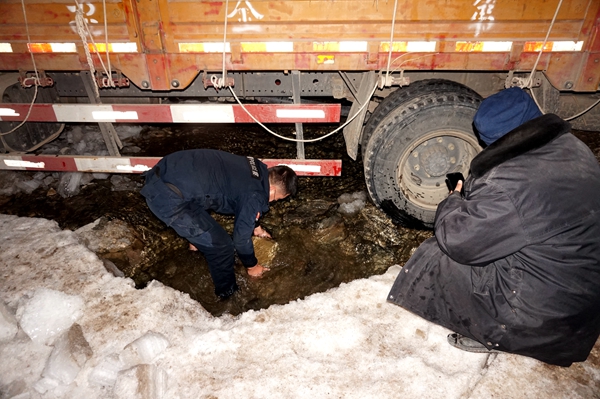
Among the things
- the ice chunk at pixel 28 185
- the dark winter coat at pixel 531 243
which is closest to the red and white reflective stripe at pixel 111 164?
the ice chunk at pixel 28 185

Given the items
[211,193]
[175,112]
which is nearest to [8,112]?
[175,112]

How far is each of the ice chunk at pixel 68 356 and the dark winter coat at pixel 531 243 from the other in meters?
2.16

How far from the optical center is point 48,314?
2.38m

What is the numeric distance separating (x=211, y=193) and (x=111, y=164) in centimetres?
165

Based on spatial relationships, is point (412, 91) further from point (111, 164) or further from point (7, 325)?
point (7, 325)

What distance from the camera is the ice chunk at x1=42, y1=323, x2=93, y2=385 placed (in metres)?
2.04

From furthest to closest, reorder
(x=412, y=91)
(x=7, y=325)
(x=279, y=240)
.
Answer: (x=279, y=240) < (x=412, y=91) < (x=7, y=325)

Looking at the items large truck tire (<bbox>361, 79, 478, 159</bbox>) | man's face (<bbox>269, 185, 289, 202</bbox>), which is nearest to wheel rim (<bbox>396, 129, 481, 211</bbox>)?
large truck tire (<bbox>361, 79, 478, 159</bbox>)

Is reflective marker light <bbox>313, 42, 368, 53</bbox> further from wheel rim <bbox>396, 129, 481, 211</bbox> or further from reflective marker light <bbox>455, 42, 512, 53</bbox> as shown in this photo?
wheel rim <bbox>396, 129, 481, 211</bbox>

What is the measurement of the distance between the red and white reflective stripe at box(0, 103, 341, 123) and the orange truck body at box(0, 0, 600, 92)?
0.39 metres

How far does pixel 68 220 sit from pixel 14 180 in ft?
4.09

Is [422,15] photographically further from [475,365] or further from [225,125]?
[225,125]

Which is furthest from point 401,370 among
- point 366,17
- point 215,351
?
point 366,17

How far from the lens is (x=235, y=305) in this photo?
10.2ft
